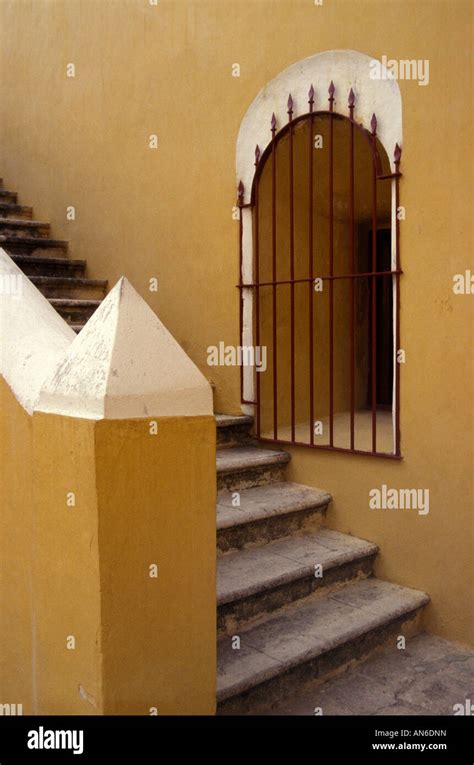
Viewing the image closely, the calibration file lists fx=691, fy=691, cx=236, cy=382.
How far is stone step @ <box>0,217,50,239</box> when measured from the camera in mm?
6070

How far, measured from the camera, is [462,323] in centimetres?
339

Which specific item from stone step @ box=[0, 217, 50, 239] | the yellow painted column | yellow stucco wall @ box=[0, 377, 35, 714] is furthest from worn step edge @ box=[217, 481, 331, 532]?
stone step @ box=[0, 217, 50, 239]

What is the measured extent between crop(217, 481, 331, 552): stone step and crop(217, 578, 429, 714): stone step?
1.44 feet

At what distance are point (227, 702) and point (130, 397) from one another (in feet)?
4.79

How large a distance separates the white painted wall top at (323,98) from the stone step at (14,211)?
3022 millimetres

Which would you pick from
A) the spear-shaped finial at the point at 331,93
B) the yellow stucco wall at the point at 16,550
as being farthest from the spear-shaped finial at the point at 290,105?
the yellow stucco wall at the point at 16,550

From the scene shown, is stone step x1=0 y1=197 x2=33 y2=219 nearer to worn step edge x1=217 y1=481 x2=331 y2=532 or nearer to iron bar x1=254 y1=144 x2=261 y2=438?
iron bar x1=254 y1=144 x2=261 y2=438

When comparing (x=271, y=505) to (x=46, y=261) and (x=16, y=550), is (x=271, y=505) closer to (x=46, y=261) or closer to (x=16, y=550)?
(x=16, y=550)

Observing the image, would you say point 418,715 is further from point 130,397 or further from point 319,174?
point 319,174

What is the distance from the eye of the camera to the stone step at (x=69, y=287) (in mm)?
5449

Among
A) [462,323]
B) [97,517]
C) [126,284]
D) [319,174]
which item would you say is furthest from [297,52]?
[97,517]

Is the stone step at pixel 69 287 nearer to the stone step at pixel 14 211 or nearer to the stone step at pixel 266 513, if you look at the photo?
the stone step at pixel 14 211
